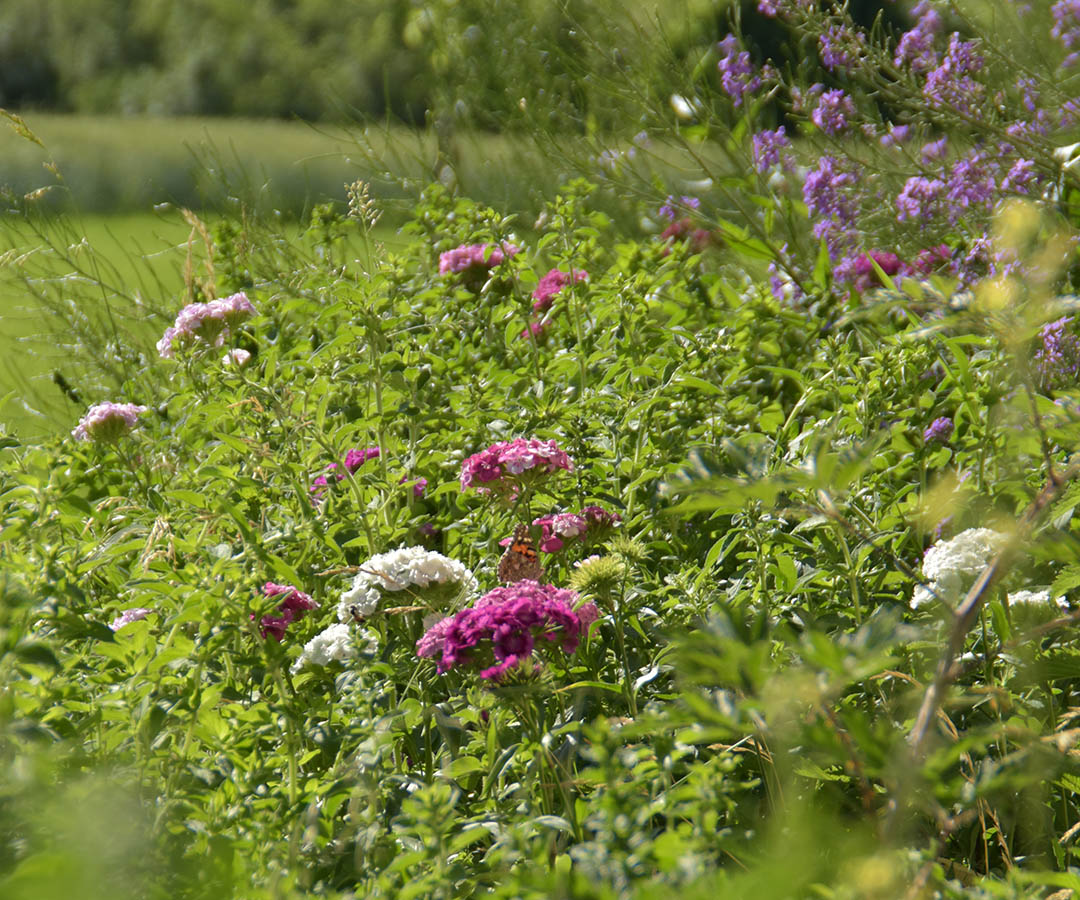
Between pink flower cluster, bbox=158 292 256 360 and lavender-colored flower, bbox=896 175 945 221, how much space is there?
1.42 m

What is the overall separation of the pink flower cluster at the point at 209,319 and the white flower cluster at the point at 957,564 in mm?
1299

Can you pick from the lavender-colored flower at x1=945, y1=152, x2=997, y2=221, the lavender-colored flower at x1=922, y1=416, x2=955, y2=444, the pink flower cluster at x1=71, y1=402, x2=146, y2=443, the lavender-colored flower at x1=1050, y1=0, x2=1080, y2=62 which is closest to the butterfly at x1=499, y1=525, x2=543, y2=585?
the lavender-colored flower at x1=922, y1=416, x2=955, y2=444

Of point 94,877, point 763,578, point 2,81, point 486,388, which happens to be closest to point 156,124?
point 2,81

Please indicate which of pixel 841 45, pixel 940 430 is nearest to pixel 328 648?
pixel 940 430

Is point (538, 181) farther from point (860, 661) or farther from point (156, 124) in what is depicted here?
point (156, 124)

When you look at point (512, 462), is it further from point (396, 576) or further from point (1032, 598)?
point (1032, 598)

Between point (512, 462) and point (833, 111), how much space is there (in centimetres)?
152

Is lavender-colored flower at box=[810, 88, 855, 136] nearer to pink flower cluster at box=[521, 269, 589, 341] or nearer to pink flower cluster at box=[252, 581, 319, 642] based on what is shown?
pink flower cluster at box=[521, 269, 589, 341]

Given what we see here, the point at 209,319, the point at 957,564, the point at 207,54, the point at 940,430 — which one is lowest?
the point at 207,54

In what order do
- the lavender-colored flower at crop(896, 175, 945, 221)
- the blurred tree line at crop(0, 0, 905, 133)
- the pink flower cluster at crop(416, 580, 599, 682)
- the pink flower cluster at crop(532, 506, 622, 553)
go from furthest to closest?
1. the blurred tree line at crop(0, 0, 905, 133)
2. the lavender-colored flower at crop(896, 175, 945, 221)
3. the pink flower cluster at crop(532, 506, 622, 553)
4. the pink flower cluster at crop(416, 580, 599, 682)

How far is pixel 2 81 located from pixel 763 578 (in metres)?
20.2

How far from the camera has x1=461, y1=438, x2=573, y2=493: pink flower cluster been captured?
4.40 ft

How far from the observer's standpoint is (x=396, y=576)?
124 cm

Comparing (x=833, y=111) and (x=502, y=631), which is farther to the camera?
(x=833, y=111)
